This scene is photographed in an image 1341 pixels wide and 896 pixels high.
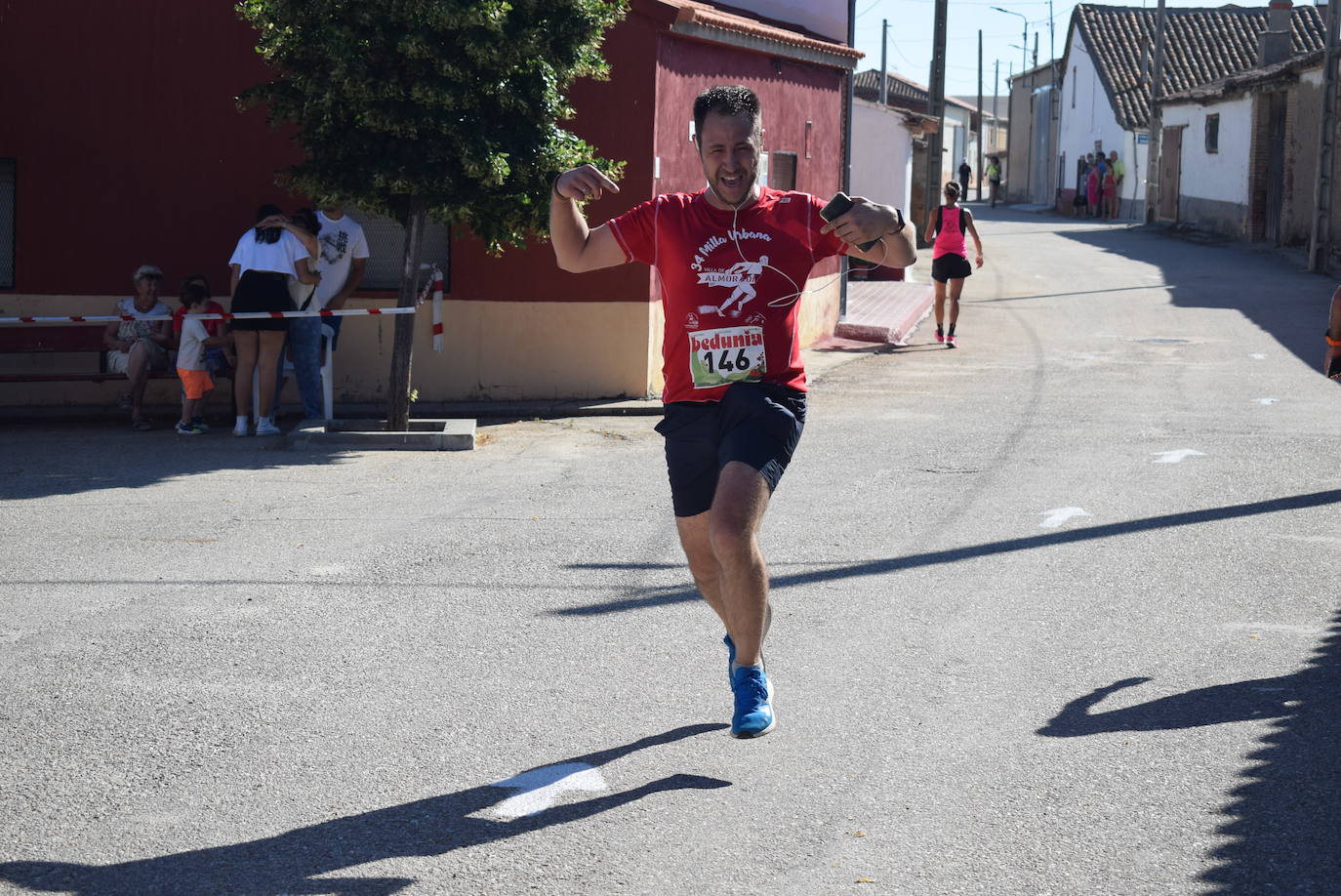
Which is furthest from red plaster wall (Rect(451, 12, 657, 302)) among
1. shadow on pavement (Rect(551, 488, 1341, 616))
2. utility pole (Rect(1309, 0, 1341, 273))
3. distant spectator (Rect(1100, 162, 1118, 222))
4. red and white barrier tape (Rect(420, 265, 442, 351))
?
distant spectator (Rect(1100, 162, 1118, 222))

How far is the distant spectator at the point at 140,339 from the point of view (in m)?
12.2

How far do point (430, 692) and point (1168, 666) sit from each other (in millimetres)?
2690

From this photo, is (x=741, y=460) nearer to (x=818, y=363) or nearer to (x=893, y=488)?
(x=893, y=488)

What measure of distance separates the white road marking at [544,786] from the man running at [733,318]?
51 centimetres

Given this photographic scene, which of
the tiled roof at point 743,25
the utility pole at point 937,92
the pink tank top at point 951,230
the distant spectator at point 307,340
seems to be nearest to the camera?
the distant spectator at point 307,340

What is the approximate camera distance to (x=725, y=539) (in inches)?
189

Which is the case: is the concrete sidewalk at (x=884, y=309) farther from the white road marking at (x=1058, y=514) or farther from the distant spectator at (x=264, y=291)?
the white road marking at (x=1058, y=514)

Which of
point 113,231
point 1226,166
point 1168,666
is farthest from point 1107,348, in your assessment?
point 1226,166

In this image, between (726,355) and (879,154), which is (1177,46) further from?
(726,355)

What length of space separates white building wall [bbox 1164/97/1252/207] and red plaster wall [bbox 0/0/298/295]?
2705cm

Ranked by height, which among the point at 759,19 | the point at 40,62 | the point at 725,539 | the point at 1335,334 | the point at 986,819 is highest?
the point at 759,19

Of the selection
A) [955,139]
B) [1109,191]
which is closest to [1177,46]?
[1109,191]

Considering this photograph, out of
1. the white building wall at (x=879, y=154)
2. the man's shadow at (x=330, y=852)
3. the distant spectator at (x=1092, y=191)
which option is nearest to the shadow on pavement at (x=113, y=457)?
the man's shadow at (x=330, y=852)

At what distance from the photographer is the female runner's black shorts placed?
38.1ft
